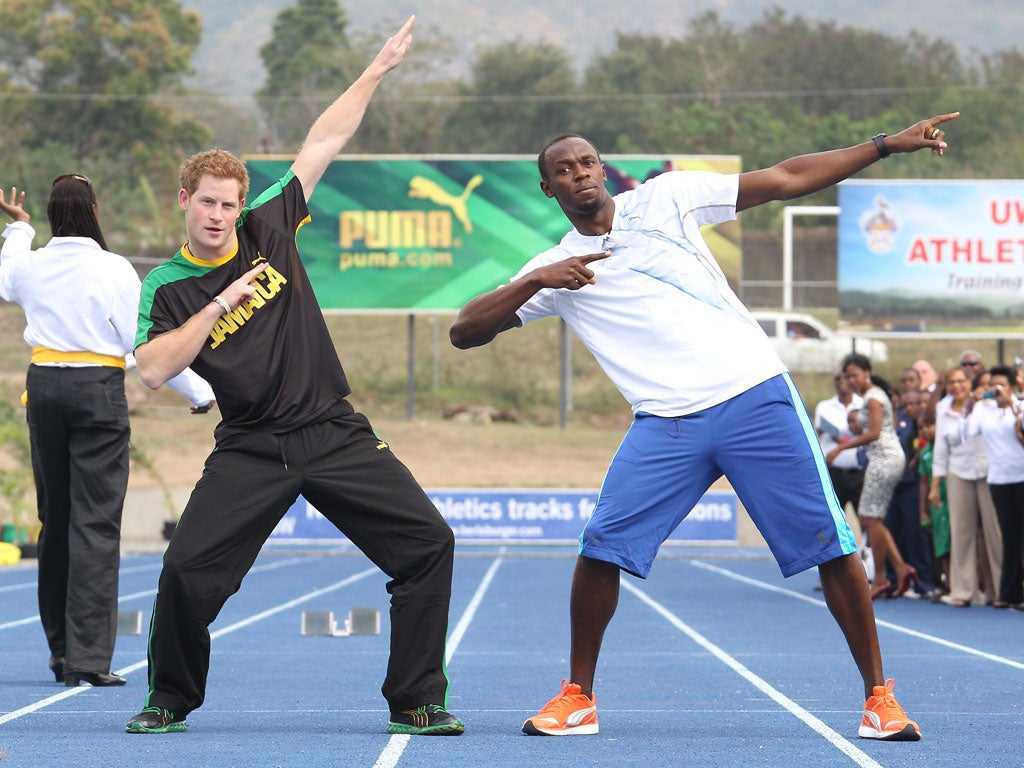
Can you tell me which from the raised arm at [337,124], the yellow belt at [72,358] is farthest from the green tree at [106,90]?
the raised arm at [337,124]

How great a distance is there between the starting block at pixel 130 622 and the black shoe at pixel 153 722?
449 cm

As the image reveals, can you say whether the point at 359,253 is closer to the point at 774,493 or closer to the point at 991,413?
the point at 991,413

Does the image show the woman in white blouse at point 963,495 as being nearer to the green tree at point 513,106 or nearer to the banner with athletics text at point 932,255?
the banner with athletics text at point 932,255

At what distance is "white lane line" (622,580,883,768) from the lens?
5598 millimetres

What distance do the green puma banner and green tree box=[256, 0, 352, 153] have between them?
133 feet

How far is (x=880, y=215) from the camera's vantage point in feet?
87.4

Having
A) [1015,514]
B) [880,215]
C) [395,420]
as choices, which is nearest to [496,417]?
[395,420]

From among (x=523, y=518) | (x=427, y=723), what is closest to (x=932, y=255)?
(x=523, y=518)

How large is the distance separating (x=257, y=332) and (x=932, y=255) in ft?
72.6

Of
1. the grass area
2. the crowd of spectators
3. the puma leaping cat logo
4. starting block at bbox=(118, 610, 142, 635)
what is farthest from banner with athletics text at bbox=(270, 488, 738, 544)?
starting block at bbox=(118, 610, 142, 635)

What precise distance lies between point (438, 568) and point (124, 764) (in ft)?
4.20

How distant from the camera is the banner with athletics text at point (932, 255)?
26688mm

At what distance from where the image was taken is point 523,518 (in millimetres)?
26031

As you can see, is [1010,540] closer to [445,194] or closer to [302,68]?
[445,194]
